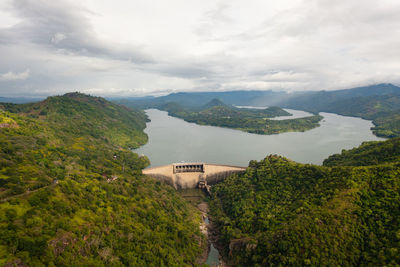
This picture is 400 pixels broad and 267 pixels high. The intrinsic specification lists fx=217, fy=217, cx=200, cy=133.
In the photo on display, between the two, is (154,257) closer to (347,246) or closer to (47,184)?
(47,184)

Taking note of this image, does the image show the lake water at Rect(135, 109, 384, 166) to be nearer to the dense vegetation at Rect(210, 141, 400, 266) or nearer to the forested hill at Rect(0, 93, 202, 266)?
the forested hill at Rect(0, 93, 202, 266)

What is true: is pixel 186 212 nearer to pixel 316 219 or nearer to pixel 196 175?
pixel 196 175

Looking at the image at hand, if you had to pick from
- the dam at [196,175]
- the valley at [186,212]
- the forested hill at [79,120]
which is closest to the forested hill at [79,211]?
the valley at [186,212]

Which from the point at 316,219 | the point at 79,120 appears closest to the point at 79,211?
the point at 316,219

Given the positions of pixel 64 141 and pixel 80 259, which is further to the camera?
pixel 64 141

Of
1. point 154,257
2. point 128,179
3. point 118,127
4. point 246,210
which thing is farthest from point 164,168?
point 118,127

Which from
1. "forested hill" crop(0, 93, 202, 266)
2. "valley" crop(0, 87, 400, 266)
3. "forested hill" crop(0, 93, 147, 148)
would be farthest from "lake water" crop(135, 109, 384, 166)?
"forested hill" crop(0, 93, 202, 266)
